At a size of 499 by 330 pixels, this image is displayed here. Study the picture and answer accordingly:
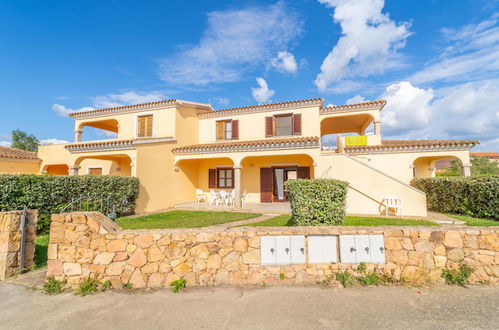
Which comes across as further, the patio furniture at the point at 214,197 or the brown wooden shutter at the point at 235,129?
the brown wooden shutter at the point at 235,129

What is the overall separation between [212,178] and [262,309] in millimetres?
12708

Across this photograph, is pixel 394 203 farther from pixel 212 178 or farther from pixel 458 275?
pixel 212 178

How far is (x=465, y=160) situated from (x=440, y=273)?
448 inches

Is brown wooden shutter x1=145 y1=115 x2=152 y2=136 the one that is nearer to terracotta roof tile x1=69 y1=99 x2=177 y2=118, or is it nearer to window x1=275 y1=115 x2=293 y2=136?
terracotta roof tile x1=69 y1=99 x2=177 y2=118

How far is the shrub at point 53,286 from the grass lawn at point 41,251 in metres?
1.50

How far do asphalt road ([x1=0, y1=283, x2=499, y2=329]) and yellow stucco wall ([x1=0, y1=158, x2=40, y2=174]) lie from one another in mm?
17054

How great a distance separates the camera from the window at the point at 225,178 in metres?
15.4

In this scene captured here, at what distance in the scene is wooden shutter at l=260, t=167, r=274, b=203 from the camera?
14.4 meters

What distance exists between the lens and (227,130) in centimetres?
1568

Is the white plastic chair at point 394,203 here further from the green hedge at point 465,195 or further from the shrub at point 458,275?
the shrub at point 458,275

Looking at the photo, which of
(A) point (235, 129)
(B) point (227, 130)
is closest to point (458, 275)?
(A) point (235, 129)

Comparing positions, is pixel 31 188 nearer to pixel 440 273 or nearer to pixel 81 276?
pixel 81 276

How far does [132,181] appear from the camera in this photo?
11125 millimetres

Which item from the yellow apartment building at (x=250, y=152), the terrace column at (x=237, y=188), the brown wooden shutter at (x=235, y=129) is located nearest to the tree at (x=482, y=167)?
the yellow apartment building at (x=250, y=152)
